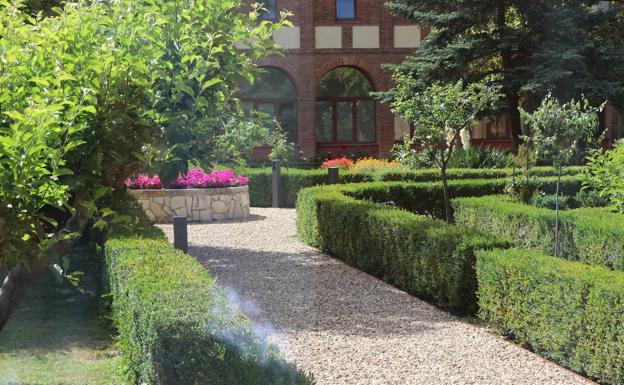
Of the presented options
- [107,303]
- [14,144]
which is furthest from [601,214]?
[14,144]

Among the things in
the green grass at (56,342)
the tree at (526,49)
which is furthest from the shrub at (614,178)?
the tree at (526,49)

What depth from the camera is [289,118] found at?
25906mm

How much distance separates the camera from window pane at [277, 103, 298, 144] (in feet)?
84.6

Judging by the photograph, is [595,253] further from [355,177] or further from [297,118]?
[297,118]

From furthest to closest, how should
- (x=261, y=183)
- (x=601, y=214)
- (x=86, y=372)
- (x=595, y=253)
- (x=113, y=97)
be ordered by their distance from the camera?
1. (x=261, y=183)
2. (x=601, y=214)
3. (x=595, y=253)
4. (x=86, y=372)
5. (x=113, y=97)

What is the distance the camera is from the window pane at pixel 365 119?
86.5 feet

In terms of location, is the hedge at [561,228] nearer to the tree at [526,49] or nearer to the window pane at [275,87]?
the tree at [526,49]

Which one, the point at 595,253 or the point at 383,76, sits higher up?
the point at 383,76

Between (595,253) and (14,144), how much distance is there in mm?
7670

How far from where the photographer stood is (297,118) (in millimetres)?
25453

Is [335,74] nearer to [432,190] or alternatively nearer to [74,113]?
[432,190]

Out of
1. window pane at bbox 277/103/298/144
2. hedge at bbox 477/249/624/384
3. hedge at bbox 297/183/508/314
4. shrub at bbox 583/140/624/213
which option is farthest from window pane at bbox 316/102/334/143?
hedge at bbox 477/249/624/384

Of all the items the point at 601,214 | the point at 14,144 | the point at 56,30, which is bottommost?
the point at 601,214

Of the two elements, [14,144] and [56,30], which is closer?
[14,144]
